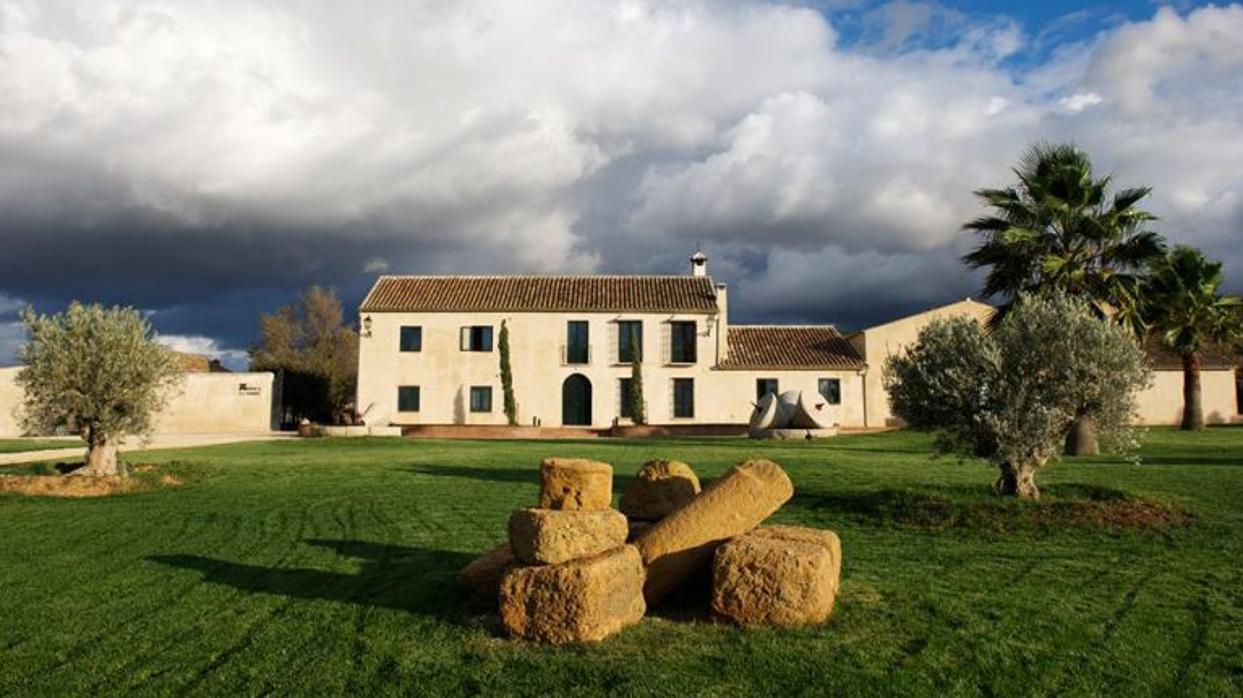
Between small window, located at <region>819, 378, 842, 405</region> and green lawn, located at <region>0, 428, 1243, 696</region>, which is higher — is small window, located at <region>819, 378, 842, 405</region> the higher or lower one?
the higher one

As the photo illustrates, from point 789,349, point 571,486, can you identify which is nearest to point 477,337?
point 789,349

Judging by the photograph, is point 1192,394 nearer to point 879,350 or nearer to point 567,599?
point 879,350

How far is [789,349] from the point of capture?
42375mm

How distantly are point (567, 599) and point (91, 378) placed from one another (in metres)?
14.1

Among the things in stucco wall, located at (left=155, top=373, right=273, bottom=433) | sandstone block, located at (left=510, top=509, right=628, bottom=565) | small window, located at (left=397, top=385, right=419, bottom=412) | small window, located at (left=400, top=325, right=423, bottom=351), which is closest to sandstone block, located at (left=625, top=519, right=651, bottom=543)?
sandstone block, located at (left=510, top=509, right=628, bottom=565)

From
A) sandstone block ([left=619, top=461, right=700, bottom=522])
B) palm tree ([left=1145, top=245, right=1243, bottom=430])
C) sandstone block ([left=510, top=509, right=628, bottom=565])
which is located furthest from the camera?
palm tree ([left=1145, top=245, right=1243, bottom=430])

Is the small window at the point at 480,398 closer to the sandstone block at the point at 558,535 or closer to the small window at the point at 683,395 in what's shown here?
the small window at the point at 683,395

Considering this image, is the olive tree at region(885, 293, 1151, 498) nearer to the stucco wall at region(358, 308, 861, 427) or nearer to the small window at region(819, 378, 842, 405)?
the small window at region(819, 378, 842, 405)

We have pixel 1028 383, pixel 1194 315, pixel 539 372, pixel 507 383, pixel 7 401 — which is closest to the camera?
pixel 1028 383

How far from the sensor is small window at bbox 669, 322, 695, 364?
1617 inches

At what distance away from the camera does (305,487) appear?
1526 centimetres

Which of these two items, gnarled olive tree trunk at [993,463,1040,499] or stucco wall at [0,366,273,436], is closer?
gnarled olive tree trunk at [993,463,1040,499]

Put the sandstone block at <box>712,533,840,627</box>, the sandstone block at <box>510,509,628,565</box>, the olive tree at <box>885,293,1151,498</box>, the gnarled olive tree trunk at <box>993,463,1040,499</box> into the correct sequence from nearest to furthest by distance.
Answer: the sandstone block at <box>510,509,628,565</box>
the sandstone block at <box>712,533,840,627</box>
the olive tree at <box>885,293,1151,498</box>
the gnarled olive tree trunk at <box>993,463,1040,499</box>

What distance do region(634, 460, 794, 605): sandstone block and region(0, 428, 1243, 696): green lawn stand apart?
13.5 inches
